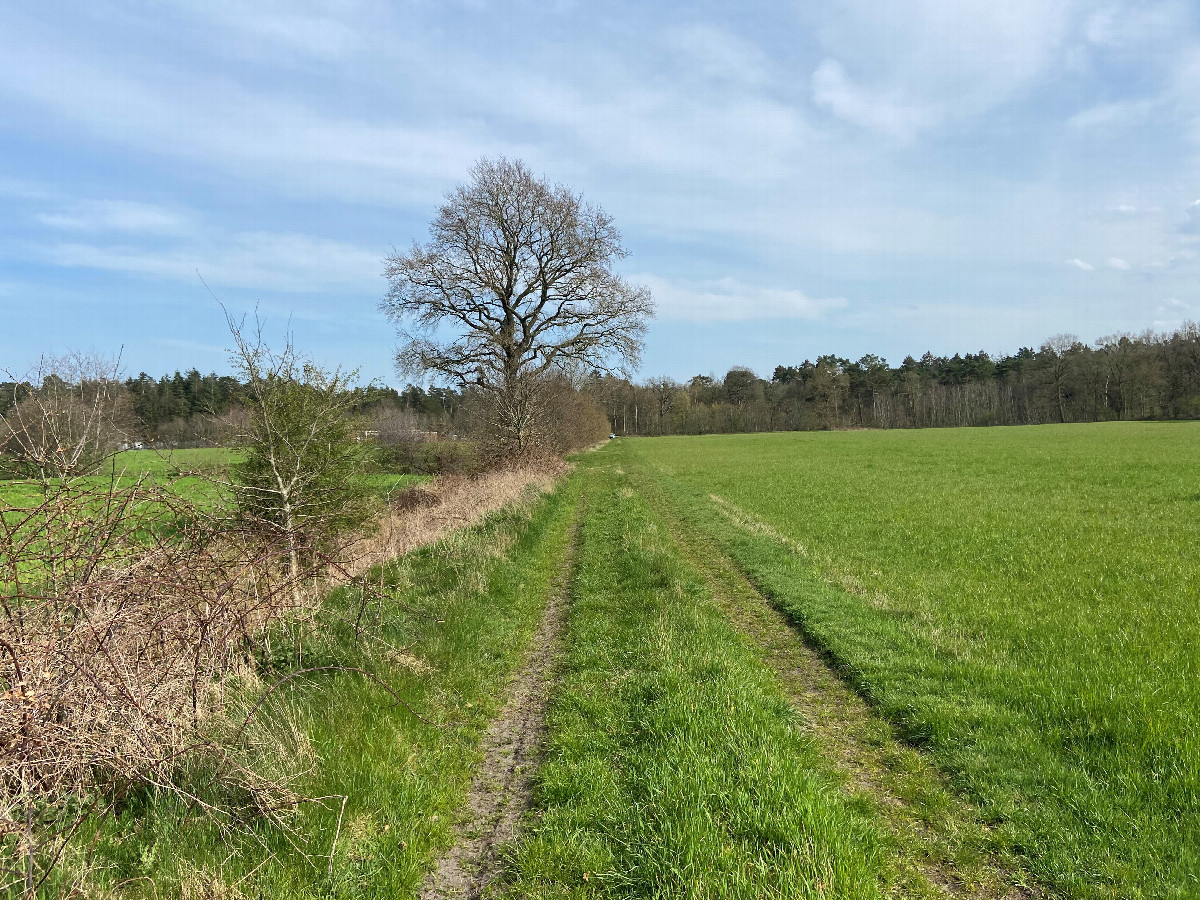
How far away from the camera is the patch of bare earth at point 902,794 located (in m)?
3.17

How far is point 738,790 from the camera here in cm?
380

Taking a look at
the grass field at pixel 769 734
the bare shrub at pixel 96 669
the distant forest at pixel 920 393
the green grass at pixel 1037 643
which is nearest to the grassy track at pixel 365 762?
the grass field at pixel 769 734

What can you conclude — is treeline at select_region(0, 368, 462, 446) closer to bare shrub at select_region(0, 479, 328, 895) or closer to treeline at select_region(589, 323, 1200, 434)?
bare shrub at select_region(0, 479, 328, 895)

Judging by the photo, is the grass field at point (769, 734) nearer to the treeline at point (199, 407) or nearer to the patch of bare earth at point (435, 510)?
the patch of bare earth at point (435, 510)

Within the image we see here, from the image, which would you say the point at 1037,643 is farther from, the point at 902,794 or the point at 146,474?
the point at 146,474

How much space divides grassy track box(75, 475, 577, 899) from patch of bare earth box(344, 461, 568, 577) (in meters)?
1.19

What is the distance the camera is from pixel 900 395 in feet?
365

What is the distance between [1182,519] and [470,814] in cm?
1631

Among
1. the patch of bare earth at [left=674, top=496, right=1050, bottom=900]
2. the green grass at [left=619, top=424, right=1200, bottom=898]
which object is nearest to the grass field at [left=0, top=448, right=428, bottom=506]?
the patch of bare earth at [left=674, top=496, right=1050, bottom=900]

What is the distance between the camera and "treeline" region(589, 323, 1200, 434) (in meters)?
90.9

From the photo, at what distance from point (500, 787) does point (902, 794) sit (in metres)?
2.79

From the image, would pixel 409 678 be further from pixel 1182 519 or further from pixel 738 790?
pixel 1182 519

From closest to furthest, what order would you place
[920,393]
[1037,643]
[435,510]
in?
1. [1037,643]
2. [435,510]
3. [920,393]

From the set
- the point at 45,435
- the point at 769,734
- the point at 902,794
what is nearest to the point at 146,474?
the point at 45,435
